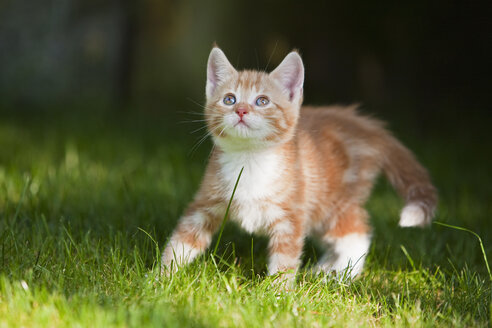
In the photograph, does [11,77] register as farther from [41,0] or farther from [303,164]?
[303,164]

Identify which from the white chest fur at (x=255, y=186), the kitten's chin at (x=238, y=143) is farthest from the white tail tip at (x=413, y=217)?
the kitten's chin at (x=238, y=143)

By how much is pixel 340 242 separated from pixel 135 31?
5.62m

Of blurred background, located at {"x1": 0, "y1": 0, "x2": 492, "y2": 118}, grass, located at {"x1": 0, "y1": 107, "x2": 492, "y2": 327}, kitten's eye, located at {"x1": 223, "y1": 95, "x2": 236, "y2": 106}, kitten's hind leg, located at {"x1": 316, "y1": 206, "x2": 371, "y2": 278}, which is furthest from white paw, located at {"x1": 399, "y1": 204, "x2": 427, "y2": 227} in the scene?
blurred background, located at {"x1": 0, "y1": 0, "x2": 492, "y2": 118}

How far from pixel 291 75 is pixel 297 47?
5.07m

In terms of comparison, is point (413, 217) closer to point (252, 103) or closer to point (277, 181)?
point (277, 181)

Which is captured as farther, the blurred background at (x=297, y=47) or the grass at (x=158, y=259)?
the blurred background at (x=297, y=47)

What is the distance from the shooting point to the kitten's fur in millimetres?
2619

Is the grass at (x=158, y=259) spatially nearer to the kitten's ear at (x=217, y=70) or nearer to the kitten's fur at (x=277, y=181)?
the kitten's fur at (x=277, y=181)

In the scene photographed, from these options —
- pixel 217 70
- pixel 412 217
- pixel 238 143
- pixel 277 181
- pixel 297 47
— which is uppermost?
pixel 297 47

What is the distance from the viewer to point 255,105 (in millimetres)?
2660

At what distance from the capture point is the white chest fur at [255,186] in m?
2.62

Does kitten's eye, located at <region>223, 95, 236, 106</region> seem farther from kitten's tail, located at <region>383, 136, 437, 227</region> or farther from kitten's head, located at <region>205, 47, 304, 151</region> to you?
kitten's tail, located at <region>383, 136, 437, 227</region>

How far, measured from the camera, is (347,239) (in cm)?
303

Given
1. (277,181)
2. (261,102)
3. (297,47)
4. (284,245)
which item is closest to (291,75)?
(261,102)
